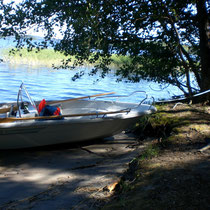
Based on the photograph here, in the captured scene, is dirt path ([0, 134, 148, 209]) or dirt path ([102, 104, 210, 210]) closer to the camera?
dirt path ([102, 104, 210, 210])

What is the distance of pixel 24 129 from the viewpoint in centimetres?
586

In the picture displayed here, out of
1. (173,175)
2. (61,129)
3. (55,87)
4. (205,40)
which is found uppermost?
(205,40)

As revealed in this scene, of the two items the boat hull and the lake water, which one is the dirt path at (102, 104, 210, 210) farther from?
the lake water

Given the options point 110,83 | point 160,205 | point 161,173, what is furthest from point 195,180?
point 110,83

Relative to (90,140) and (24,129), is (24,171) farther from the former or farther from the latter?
(90,140)

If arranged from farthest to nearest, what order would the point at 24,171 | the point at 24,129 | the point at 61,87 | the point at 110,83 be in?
the point at 110,83 → the point at 61,87 → the point at 24,129 → the point at 24,171

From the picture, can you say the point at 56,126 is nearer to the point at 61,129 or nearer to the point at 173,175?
the point at 61,129

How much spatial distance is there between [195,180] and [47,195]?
2094 mm

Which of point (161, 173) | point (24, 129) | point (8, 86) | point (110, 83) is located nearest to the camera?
point (161, 173)

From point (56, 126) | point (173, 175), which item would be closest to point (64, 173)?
point (56, 126)

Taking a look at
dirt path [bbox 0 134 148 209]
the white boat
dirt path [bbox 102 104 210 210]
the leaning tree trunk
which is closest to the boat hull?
the white boat

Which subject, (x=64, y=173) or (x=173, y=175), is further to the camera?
(x=64, y=173)

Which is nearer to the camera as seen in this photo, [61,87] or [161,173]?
[161,173]

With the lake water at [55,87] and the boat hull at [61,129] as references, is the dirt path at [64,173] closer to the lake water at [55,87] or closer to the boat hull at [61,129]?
the boat hull at [61,129]
